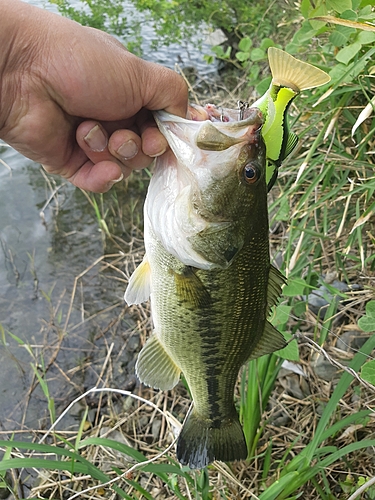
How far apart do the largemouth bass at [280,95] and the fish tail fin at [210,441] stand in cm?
114

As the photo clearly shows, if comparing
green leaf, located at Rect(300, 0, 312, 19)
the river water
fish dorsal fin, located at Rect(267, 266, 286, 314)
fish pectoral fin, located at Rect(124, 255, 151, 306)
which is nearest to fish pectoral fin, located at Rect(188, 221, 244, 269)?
fish dorsal fin, located at Rect(267, 266, 286, 314)

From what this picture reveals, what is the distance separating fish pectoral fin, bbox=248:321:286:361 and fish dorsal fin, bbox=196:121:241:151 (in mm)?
824

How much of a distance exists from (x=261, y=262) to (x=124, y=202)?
13.0 feet

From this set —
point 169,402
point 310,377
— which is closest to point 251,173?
point 310,377

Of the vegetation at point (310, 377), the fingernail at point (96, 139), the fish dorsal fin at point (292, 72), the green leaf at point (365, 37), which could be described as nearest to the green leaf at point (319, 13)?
the vegetation at point (310, 377)

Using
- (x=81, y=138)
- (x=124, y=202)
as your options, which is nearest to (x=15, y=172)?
(x=124, y=202)

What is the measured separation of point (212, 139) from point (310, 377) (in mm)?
1928

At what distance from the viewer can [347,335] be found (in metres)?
2.88

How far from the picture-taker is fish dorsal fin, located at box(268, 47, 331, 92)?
1.33m

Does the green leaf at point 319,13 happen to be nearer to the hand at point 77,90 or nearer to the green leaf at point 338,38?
the green leaf at point 338,38

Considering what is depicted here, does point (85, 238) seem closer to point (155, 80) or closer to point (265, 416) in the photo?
point (265, 416)

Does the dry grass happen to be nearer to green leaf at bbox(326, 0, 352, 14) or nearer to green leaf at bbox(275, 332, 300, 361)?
green leaf at bbox(275, 332, 300, 361)

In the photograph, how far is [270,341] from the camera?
193 cm

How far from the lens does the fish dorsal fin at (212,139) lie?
1.49m
